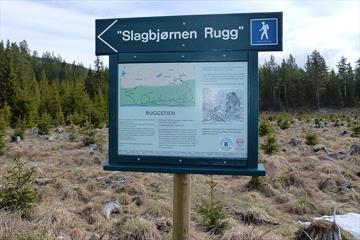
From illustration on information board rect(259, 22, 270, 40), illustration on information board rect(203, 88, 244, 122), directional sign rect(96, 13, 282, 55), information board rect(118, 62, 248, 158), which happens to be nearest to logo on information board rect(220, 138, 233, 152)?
information board rect(118, 62, 248, 158)

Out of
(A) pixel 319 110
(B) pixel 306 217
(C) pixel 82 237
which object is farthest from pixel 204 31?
(A) pixel 319 110

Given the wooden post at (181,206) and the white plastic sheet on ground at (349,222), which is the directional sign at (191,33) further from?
the white plastic sheet on ground at (349,222)

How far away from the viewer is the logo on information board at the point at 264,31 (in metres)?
3.78

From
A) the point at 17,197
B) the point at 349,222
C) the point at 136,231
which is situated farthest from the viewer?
the point at 349,222

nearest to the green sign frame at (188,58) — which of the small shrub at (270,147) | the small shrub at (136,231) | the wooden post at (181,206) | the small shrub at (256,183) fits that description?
the wooden post at (181,206)

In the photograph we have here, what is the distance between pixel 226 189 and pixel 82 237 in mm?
5398

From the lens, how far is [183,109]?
154 inches

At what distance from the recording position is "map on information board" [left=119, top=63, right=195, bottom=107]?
391 cm

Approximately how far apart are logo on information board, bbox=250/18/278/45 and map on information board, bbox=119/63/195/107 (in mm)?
630

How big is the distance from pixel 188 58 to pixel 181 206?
1.41 m

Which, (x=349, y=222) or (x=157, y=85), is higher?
(x=157, y=85)

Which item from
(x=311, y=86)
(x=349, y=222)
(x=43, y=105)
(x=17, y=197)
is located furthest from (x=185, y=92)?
(x=311, y=86)

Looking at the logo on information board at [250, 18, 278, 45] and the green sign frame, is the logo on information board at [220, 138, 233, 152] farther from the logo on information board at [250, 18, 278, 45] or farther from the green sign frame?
the logo on information board at [250, 18, 278, 45]

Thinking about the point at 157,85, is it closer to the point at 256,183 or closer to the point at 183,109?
the point at 183,109
